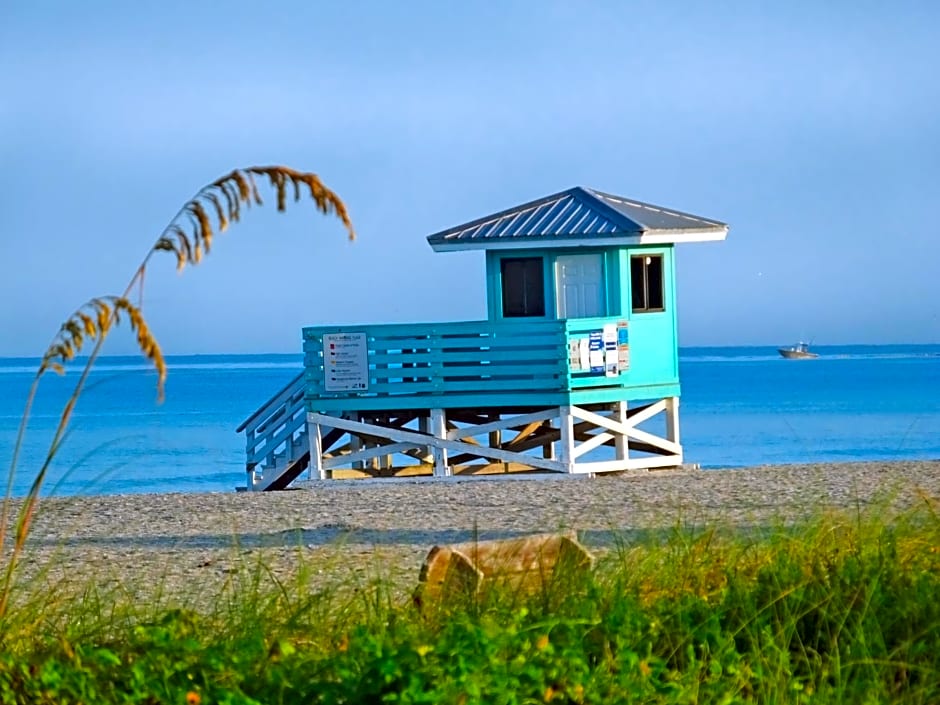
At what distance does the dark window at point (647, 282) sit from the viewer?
22641 millimetres

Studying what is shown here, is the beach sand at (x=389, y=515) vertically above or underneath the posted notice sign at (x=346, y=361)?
underneath

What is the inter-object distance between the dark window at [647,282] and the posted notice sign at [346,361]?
12.8 ft

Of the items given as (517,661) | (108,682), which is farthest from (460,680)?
(108,682)

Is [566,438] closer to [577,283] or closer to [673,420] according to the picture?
[577,283]

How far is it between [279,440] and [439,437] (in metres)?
2.97

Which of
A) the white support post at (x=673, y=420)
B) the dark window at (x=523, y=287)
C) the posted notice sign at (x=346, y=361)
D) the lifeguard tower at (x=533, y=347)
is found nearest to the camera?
the lifeguard tower at (x=533, y=347)

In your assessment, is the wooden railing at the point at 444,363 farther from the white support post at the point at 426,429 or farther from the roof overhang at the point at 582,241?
the roof overhang at the point at 582,241

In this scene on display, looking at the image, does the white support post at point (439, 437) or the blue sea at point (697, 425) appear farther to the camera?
the blue sea at point (697, 425)

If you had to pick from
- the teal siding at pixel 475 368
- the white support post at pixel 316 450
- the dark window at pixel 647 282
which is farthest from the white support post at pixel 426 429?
the dark window at pixel 647 282

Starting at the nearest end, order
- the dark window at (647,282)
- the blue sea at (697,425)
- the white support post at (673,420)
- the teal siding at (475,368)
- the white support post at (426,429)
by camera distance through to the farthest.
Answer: the teal siding at (475,368) < the dark window at (647,282) < the white support post at (426,429) < the white support post at (673,420) < the blue sea at (697,425)

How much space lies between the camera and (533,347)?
2194 cm

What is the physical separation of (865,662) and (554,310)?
56.1 feet

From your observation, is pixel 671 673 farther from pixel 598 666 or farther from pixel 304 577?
pixel 304 577

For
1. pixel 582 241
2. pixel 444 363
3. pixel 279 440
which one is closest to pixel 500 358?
pixel 444 363
